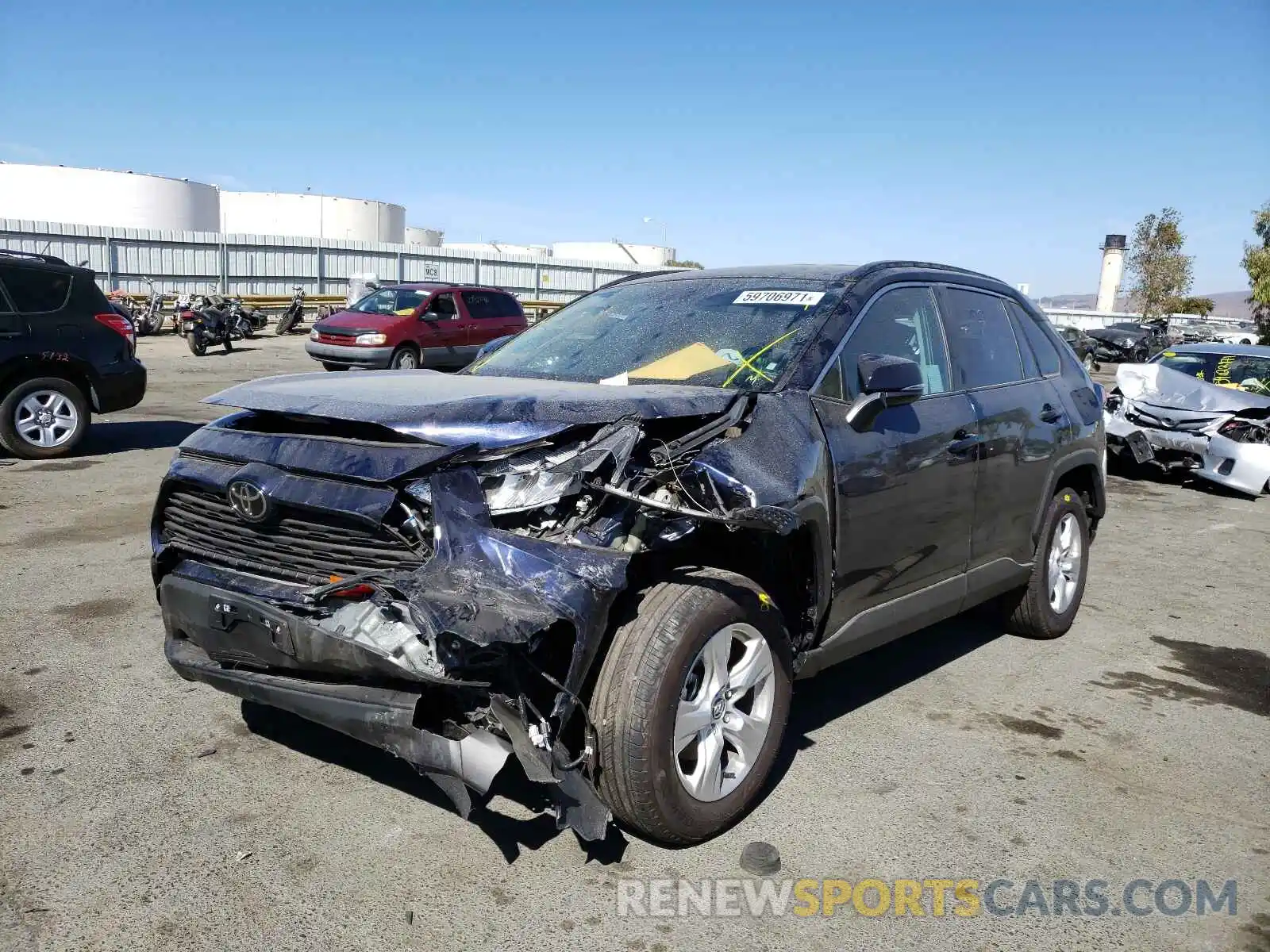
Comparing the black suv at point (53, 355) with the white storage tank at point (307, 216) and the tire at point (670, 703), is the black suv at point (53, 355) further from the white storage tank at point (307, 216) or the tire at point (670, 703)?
the white storage tank at point (307, 216)

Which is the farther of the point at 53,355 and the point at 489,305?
the point at 489,305

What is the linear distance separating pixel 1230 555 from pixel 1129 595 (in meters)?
1.97

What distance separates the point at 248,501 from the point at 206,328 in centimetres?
2047

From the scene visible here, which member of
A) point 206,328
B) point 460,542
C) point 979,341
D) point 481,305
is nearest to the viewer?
point 460,542

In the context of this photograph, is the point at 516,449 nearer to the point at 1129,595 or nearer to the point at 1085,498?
the point at 1085,498

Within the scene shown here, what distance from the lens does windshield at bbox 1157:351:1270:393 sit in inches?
441

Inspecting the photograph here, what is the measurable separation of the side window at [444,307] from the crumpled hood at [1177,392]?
1180cm

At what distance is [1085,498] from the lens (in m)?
5.78

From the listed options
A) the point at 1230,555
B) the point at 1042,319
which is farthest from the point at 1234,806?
the point at 1230,555

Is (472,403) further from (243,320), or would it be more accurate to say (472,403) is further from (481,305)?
(243,320)

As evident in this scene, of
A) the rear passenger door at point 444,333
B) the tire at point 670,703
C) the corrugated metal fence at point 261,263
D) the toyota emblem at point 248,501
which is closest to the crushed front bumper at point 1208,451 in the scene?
the tire at point 670,703

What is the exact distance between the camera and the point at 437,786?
11.4 ft

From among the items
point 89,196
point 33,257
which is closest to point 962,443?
point 33,257

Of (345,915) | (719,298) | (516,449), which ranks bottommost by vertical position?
(345,915)
